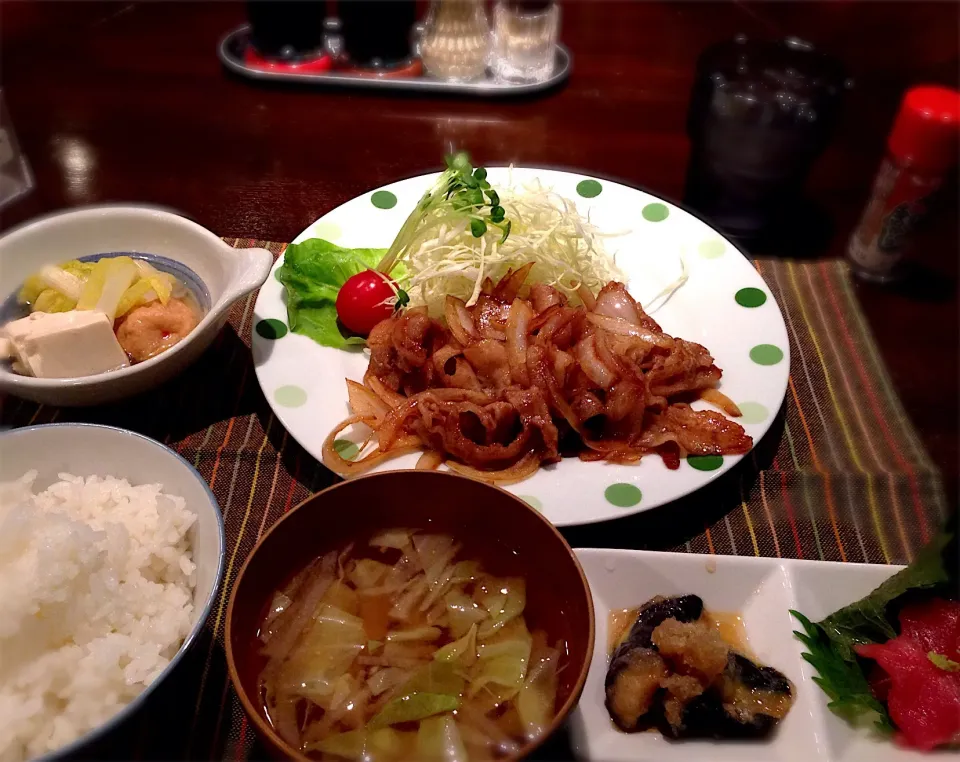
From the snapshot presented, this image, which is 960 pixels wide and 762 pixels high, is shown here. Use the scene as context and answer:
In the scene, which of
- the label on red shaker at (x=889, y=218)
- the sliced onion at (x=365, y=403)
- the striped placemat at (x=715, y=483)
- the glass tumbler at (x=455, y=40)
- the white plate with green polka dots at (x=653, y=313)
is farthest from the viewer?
the glass tumbler at (x=455, y=40)

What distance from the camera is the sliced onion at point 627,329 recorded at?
178 centimetres

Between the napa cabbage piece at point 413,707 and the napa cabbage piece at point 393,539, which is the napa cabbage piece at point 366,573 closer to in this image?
the napa cabbage piece at point 393,539

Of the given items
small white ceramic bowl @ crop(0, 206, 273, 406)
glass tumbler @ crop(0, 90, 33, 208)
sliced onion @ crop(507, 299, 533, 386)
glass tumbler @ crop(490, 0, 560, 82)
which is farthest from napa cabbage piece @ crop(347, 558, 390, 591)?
glass tumbler @ crop(490, 0, 560, 82)

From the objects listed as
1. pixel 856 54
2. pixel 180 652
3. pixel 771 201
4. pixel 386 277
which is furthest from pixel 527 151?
pixel 180 652

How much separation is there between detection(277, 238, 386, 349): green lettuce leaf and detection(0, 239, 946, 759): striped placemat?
0.19 metres

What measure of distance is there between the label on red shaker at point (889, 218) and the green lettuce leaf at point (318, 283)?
170 centimetres

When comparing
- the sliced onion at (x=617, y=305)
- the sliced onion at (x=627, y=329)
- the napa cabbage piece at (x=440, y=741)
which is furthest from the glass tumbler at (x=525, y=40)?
the napa cabbage piece at (x=440, y=741)

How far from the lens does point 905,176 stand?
2207mm

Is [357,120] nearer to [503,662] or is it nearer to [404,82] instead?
[404,82]

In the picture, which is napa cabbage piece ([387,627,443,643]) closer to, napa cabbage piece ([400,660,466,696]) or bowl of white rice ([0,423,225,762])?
napa cabbage piece ([400,660,466,696])

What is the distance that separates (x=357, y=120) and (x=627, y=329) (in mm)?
1803

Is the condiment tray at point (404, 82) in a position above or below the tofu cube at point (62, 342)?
below

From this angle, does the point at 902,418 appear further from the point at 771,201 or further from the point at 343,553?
the point at 343,553

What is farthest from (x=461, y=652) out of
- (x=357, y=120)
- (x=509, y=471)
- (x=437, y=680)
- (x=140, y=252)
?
(x=357, y=120)
